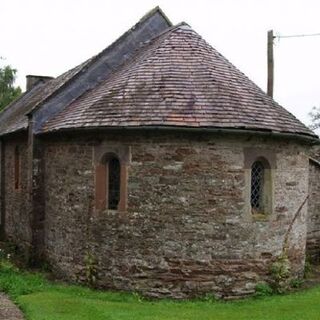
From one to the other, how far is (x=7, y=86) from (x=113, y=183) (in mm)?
38986

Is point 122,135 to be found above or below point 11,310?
above

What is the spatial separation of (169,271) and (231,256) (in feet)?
4.78

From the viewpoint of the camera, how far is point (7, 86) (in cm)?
5022

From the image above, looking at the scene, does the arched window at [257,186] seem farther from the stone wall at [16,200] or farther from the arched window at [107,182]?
the stone wall at [16,200]

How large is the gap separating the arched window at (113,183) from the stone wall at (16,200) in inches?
144

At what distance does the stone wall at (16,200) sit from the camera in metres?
17.6

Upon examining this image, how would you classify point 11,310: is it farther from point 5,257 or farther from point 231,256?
point 5,257

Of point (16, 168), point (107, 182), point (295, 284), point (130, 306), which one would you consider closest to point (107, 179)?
point (107, 182)

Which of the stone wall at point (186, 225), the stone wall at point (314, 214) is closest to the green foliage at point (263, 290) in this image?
the stone wall at point (186, 225)

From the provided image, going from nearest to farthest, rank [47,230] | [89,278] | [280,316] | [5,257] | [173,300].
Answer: [280,316]
[173,300]
[89,278]
[47,230]
[5,257]

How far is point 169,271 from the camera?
13023 mm

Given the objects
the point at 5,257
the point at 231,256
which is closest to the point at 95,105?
the point at 231,256

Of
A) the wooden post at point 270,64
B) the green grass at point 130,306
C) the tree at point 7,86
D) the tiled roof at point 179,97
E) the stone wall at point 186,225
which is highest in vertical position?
the tree at point 7,86

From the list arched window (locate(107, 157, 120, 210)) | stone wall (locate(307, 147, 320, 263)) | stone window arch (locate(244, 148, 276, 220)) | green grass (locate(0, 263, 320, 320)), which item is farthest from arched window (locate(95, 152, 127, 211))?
stone wall (locate(307, 147, 320, 263))
